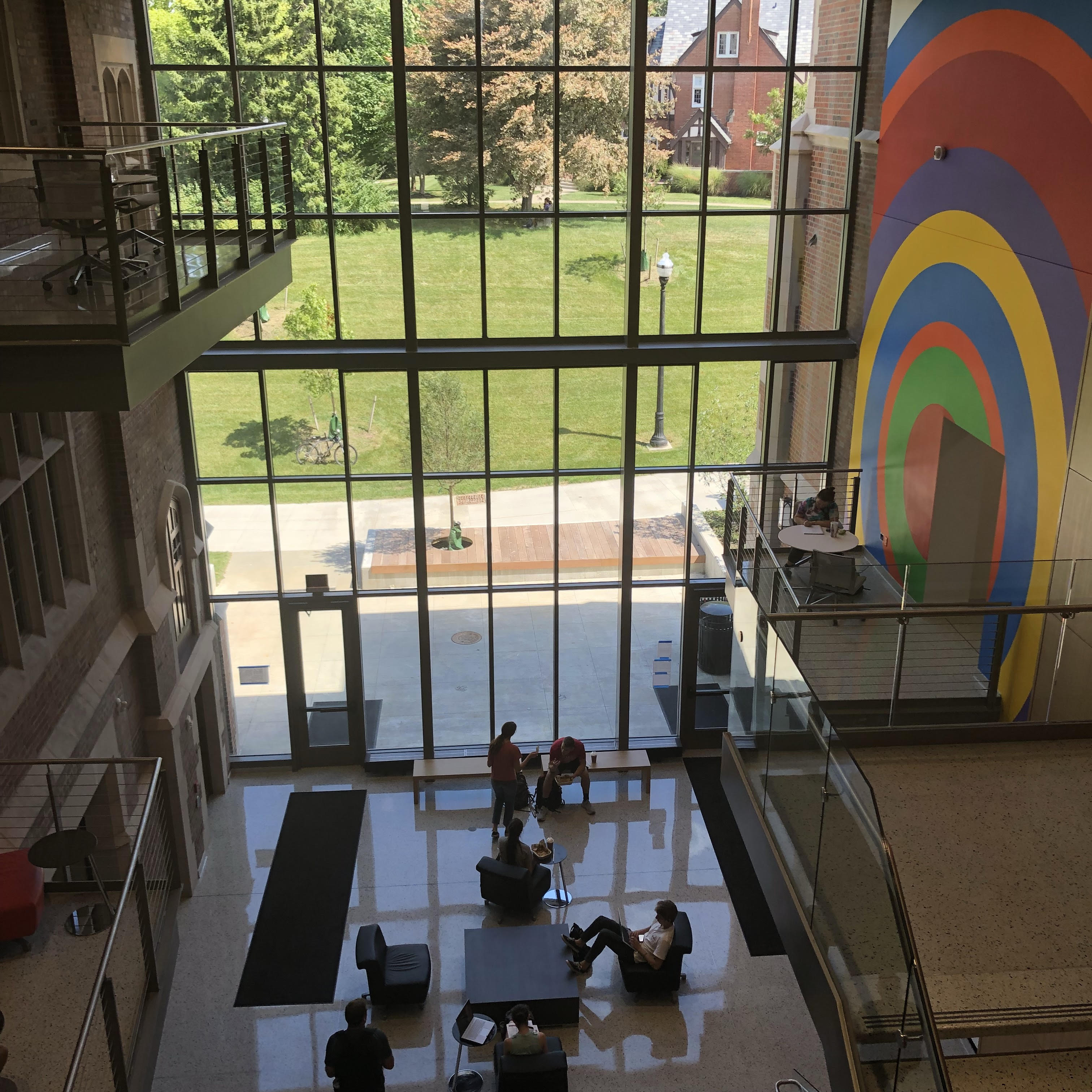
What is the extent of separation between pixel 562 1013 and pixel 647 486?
18.3 feet

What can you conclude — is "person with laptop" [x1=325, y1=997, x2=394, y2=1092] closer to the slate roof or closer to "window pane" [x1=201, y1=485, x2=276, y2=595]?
"window pane" [x1=201, y1=485, x2=276, y2=595]

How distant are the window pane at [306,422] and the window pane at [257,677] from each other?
173 centimetres

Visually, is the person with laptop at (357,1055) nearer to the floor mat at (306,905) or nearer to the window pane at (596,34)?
the floor mat at (306,905)

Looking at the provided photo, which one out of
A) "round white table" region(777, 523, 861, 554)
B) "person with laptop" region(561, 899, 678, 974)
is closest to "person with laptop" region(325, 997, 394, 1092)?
"person with laptop" region(561, 899, 678, 974)

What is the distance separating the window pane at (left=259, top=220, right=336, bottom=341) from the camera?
10859 millimetres

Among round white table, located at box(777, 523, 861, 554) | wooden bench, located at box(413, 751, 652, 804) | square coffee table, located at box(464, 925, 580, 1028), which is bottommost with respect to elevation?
wooden bench, located at box(413, 751, 652, 804)

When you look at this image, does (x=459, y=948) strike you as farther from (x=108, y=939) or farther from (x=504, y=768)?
(x=108, y=939)

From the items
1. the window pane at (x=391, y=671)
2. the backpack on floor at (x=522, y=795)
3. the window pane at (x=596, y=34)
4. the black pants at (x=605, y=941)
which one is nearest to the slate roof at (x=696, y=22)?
the window pane at (x=596, y=34)

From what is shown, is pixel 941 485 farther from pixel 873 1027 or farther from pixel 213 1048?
pixel 213 1048

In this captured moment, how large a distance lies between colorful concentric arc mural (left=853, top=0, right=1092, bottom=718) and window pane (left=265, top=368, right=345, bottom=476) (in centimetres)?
561

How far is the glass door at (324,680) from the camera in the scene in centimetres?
1195

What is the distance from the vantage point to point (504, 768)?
1092cm

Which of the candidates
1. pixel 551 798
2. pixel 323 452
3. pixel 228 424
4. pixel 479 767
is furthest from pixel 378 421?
pixel 551 798

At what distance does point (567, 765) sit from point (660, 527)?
2.83 metres
